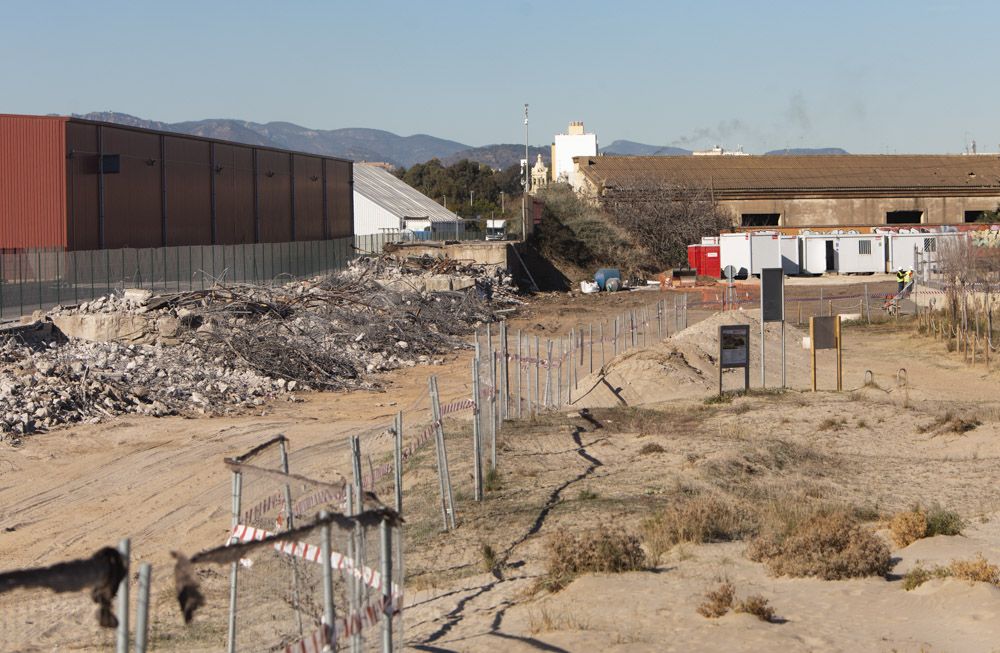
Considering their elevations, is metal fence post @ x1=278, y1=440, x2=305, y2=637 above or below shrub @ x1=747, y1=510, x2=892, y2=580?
above

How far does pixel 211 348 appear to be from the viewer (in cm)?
3047

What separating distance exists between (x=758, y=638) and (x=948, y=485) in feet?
27.9

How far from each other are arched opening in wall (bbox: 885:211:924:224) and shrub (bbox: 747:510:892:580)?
73412 millimetres

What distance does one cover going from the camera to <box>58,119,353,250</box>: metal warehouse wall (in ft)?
139

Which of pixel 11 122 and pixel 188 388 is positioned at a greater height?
pixel 11 122

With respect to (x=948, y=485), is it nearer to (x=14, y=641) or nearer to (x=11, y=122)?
(x=14, y=641)

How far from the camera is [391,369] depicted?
34.2 meters

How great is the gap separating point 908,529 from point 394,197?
76.9 meters

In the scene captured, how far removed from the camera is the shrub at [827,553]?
11.4 metres

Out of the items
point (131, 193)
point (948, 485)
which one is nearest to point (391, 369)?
point (131, 193)

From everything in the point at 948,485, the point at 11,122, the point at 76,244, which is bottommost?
the point at 948,485

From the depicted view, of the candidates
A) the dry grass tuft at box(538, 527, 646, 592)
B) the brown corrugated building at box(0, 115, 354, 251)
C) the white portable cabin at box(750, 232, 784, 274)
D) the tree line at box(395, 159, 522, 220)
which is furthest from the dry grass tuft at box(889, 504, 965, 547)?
the tree line at box(395, 159, 522, 220)

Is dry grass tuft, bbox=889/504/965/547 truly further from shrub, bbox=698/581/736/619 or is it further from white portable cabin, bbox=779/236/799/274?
white portable cabin, bbox=779/236/799/274

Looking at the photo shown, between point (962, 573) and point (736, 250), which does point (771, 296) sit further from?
point (736, 250)
